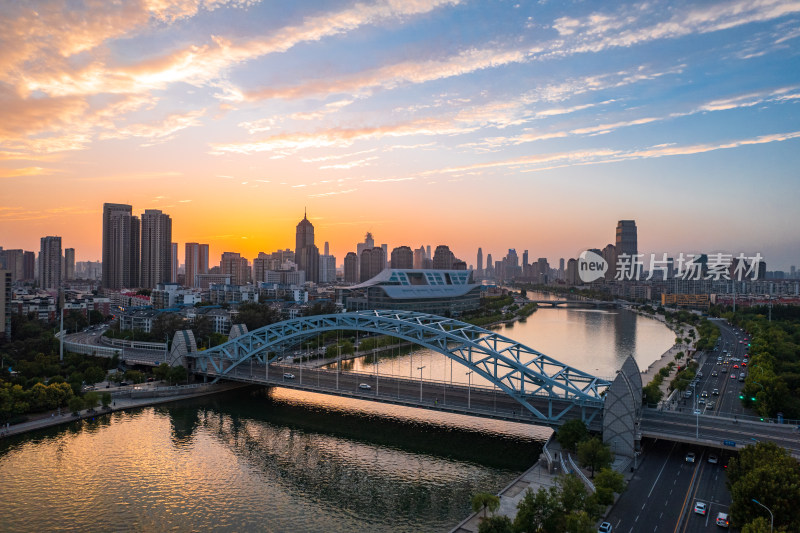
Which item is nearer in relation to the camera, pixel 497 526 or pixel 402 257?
pixel 497 526

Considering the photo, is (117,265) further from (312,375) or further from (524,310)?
(312,375)

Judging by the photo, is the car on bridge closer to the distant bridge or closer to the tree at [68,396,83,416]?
the tree at [68,396,83,416]

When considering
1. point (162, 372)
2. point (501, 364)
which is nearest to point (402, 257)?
point (162, 372)

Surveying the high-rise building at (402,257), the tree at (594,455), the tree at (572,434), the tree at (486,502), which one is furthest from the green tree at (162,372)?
the high-rise building at (402,257)

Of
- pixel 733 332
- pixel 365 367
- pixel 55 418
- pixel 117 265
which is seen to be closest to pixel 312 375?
pixel 365 367

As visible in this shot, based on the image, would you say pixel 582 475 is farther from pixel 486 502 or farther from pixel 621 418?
pixel 486 502
